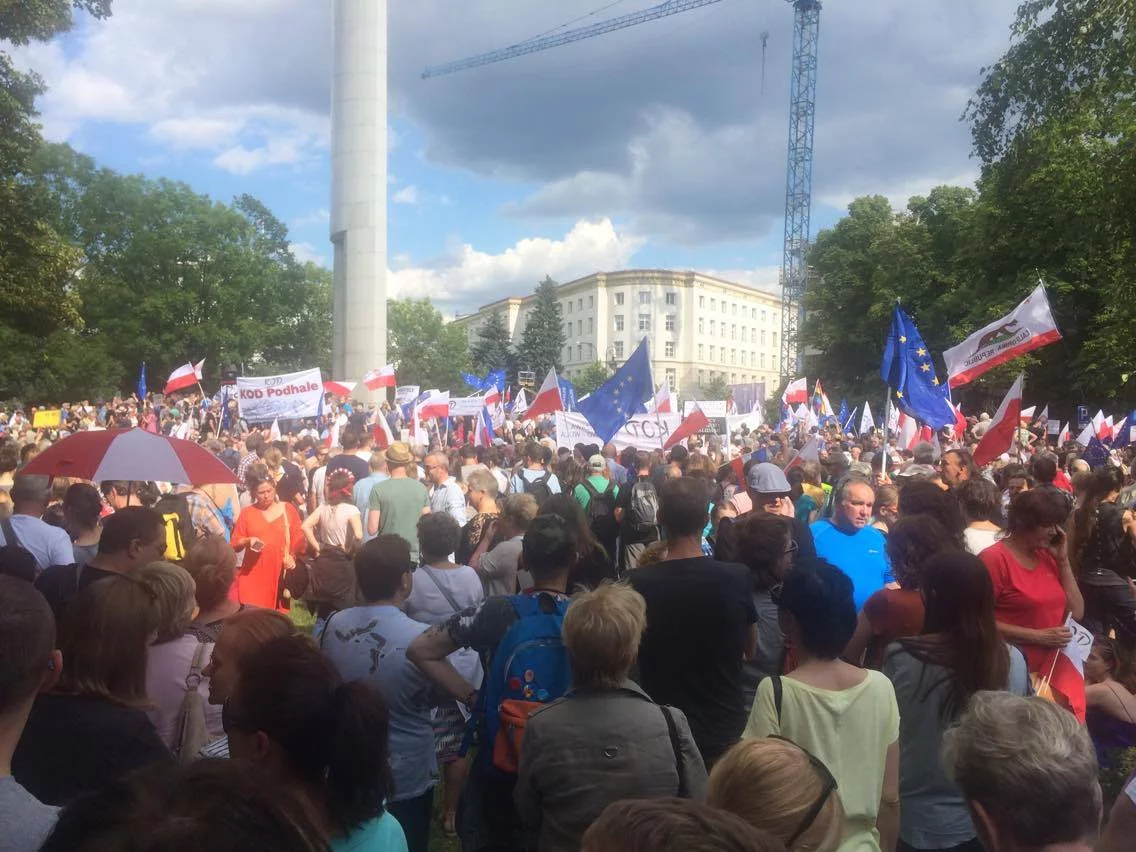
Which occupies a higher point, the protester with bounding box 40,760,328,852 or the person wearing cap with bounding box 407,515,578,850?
the protester with bounding box 40,760,328,852

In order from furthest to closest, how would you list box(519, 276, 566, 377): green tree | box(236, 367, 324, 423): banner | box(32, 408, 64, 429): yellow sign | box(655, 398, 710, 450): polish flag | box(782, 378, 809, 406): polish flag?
1. box(519, 276, 566, 377): green tree
2. box(782, 378, 809, 406): polish flag
3. box(32, 408, 64, 429): yellow sign
4. box(236, 367, 324, 423): banner
5. box(655, 398, 710, 450): polish flag

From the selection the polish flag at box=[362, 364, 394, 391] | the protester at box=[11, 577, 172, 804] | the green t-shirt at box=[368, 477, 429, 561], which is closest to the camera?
the protester at box=[11, 577, 172, 804]

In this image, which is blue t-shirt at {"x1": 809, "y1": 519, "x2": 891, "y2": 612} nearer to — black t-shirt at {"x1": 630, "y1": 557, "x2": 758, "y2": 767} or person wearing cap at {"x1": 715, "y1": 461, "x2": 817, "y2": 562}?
person wearing cap at {"x1": 715, "y1": 461, "x2": 817, "y2": 562}

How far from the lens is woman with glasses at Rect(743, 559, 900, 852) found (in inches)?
109

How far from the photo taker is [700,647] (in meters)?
3.63

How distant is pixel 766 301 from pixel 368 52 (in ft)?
312

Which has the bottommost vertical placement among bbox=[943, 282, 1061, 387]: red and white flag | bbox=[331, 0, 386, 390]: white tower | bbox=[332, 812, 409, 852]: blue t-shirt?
bbox=[332, 812, 409, 852]: blue t-shirt

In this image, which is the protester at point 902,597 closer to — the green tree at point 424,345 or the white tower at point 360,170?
the white tower at point 360,170

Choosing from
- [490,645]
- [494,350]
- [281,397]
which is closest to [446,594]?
[490,645]

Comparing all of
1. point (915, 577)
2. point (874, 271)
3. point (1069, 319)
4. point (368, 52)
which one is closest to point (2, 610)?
point (915, 577)

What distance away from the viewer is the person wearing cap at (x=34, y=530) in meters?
5.43

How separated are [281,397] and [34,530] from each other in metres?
11.0

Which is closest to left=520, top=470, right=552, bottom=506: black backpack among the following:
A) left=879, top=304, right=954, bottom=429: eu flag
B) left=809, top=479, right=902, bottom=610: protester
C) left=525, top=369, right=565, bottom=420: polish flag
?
left=809, top=479, right=902, bottom=610: protester

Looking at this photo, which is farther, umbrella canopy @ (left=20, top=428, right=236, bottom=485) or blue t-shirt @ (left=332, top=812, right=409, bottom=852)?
umbrella canopy @ (left=20, top=428, right=236, bottom=485)
